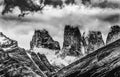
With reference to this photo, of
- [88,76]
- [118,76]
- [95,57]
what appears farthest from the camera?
[95,57]

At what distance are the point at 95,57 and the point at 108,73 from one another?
17.1 meters

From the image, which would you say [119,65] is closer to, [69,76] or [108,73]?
[108,73]

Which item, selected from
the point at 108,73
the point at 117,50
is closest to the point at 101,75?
the point at 108,73

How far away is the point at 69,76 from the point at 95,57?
9082 mm

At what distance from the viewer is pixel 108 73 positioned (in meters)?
71.1

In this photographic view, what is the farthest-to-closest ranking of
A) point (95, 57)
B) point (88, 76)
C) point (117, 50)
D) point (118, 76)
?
point (95, 57) < point (117, 50) < point (88, 76) < point (118, 76)

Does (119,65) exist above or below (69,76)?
above

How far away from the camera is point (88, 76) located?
2997 inches

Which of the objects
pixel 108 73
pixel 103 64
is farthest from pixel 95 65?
pixel 108 73

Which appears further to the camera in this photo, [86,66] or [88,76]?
[86,66]

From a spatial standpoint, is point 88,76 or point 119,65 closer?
point 119,65

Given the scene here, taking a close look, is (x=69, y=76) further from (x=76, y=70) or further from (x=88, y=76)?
(x=88, y=76)

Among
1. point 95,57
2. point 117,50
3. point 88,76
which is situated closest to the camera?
point 88,76

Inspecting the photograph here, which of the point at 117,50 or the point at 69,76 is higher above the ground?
the point at 117,50
